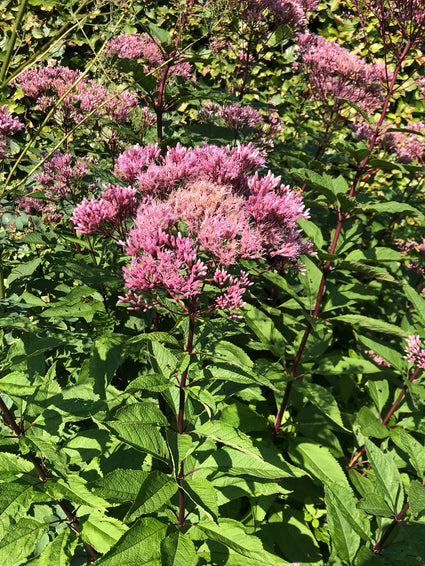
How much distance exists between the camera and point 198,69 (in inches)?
228

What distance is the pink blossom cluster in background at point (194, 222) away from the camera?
6.01 ft

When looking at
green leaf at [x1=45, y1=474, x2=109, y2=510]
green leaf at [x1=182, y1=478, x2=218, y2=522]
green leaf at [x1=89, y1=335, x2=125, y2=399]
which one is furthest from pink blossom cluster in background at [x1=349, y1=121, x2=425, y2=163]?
green leaf at [x1=45, y1=474, x2=109, y2=510]

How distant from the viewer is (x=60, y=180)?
3102 mm

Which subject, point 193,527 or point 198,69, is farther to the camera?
point 198,69

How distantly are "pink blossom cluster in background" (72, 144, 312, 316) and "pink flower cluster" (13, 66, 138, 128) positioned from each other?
112 centimetres

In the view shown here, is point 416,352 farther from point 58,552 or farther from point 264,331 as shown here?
point 58,552

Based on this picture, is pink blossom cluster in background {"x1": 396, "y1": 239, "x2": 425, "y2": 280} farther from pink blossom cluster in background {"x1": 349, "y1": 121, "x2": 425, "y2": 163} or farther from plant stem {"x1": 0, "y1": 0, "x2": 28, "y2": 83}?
plant stem {"x1": 0, "y1": 0, "x2": 28, "y2": 83}

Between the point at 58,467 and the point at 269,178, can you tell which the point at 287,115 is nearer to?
the point at 269,178

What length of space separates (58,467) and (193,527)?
67cm

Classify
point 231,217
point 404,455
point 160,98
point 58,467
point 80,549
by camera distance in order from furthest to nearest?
point 160,98, point 404,455, point 80,549, point 231,217, point 58,467

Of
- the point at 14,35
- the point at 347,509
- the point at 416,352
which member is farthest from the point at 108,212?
the point at 416,352

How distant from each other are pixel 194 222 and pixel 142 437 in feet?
3.33

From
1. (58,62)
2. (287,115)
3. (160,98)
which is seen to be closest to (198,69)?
(287,115)

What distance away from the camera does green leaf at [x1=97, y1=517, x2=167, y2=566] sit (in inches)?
59.3
